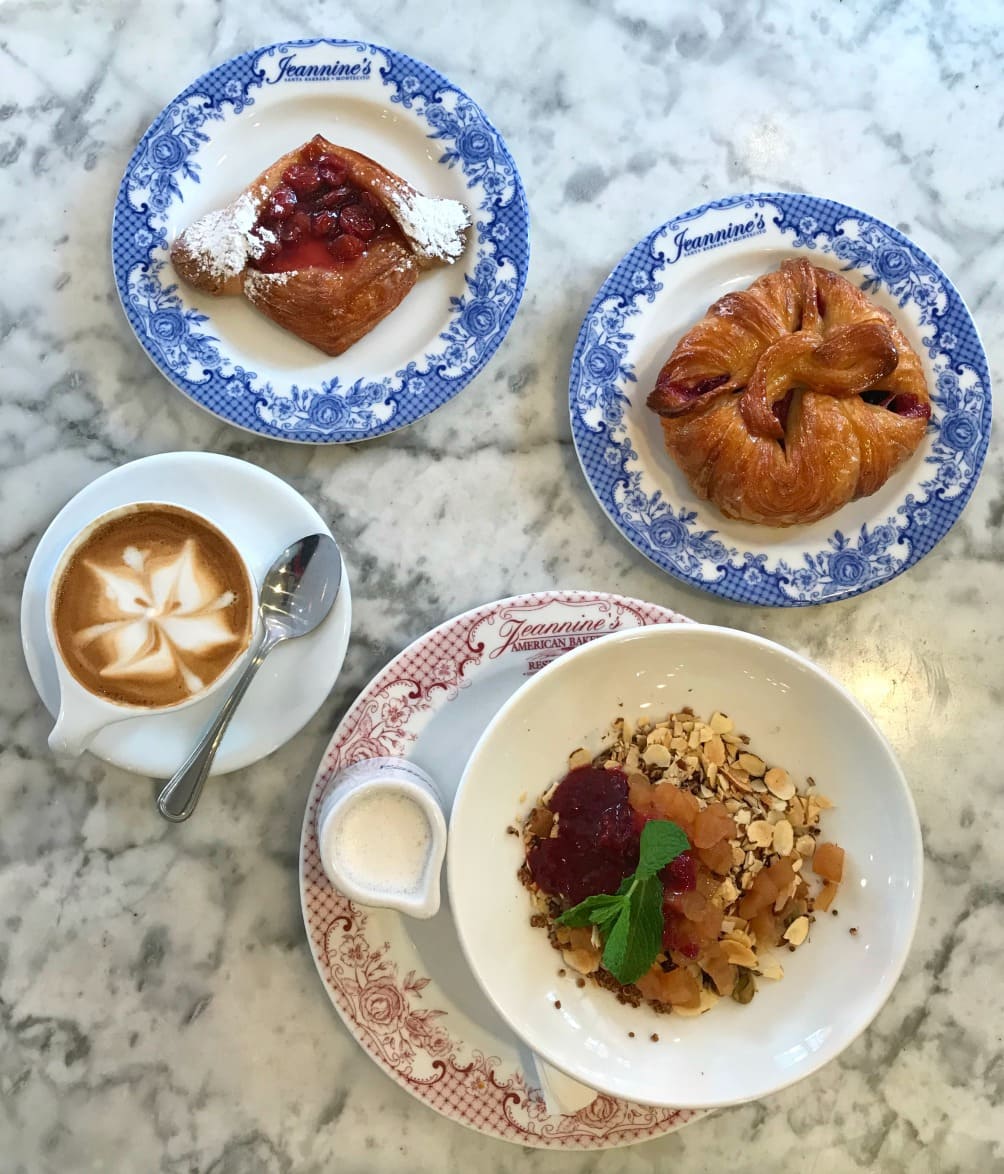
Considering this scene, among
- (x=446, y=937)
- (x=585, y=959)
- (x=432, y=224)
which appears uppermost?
(x=432, y=224)

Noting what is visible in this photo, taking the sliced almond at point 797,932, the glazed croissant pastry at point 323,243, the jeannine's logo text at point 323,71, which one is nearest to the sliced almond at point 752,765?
the sliced almond at point 797,932

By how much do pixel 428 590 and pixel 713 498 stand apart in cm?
46

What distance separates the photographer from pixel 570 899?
1.35 m

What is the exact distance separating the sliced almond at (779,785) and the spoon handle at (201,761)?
0.73 meters

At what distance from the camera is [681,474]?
5.03 feet

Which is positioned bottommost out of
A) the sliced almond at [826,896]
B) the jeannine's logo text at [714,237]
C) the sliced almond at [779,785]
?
the sliced almond at [826,896]

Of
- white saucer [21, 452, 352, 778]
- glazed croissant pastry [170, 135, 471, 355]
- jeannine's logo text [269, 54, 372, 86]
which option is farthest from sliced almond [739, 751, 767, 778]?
jeannine's logo text [269, 54, 372, 86]

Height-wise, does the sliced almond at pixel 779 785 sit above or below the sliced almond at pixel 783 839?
above

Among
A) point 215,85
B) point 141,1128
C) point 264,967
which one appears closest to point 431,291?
point 215,85

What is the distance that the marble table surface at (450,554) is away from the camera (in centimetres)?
149

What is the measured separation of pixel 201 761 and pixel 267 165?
92 centimetres

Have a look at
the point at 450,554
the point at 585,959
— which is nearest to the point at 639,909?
the point at 585,959

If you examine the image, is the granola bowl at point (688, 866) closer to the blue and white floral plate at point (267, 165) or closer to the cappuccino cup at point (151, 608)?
the cappuccino cup at point (151, 608)

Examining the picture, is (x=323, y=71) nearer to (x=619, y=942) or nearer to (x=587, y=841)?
(x=587, y=841)
